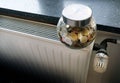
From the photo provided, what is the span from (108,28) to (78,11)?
17 centimetres

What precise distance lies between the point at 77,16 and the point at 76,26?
33mm

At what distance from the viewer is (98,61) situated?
636 mm

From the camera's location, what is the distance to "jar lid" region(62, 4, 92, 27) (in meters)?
0.53

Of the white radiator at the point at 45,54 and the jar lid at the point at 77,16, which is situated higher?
the jar lid at the point at 77,16

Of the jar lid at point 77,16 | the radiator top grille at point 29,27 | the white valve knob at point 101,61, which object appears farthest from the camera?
the radiator top grille at point 29,27

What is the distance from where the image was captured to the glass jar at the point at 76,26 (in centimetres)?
53

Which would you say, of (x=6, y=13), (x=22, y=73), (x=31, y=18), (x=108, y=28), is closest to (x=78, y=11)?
(x=108, y=28)

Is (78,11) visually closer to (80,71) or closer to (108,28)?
(108,28)

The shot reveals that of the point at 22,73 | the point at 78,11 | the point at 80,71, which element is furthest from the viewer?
the point at 22,73

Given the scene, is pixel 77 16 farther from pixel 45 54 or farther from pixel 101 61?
pixel 45 54

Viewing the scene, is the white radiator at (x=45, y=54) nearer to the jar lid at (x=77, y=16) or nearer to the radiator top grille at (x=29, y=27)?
the radiator top grille at (x=29, y=27)

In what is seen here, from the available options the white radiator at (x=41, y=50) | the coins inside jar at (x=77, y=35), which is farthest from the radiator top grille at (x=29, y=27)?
the coins inside jar at (x=77, y=35)

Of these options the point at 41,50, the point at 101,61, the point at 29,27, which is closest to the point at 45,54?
the point at 41,50

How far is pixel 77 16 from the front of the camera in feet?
1.77
